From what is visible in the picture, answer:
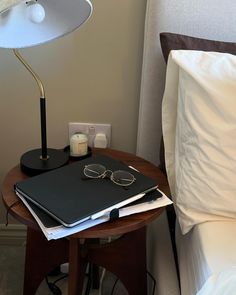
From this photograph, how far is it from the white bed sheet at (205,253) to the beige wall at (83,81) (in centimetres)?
52

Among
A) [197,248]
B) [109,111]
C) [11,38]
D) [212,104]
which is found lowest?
[197,248]

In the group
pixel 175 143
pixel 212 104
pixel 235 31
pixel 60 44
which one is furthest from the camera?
pixel 60 44

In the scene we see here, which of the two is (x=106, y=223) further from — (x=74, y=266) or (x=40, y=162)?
(x=40, y=162)

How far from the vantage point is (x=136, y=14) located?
117cm

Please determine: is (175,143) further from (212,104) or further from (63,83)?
(63,83)

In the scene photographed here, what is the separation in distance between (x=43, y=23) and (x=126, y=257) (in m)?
0.68

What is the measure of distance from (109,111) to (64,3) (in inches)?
17.3

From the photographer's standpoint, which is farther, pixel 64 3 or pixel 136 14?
pixel 136 14

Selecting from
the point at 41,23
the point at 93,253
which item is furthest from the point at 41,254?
the point at 41,23

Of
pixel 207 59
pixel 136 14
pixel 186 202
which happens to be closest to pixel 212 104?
pixel 207 59

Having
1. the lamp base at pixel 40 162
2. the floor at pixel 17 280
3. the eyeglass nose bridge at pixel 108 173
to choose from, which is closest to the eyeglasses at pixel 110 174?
the eyeglass nose bridge at pixel 108 173

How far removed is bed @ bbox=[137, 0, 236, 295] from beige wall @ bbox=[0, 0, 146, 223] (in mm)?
97

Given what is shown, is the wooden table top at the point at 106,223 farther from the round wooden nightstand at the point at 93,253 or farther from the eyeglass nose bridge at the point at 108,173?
the eyeglass nose bridge at the point at 108,173

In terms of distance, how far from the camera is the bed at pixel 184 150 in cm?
83
